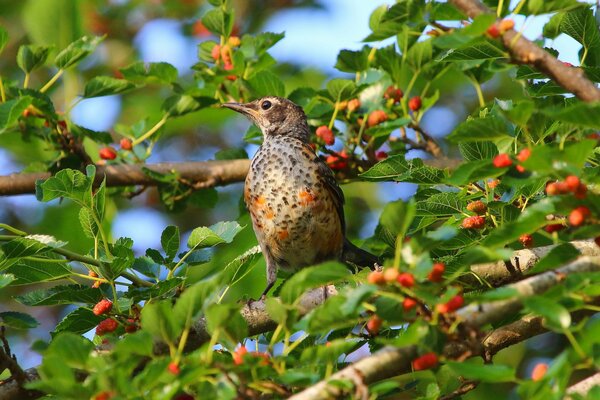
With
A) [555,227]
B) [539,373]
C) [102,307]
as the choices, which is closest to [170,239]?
[102,307]

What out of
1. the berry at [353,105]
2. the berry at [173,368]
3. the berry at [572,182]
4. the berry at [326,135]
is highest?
the berry at [572,182]

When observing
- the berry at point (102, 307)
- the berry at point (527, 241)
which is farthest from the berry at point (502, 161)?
the berry at point (102, 307)

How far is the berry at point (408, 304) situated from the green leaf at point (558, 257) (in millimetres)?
441

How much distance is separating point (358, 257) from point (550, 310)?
3.65 meters

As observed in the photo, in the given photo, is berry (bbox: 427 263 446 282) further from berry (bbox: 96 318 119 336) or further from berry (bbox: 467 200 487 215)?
berry (bbox: 96 318 119 336)

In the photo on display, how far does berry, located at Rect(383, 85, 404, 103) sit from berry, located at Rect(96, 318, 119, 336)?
230cm

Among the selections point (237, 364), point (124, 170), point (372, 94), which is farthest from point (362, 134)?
point (237, 364)

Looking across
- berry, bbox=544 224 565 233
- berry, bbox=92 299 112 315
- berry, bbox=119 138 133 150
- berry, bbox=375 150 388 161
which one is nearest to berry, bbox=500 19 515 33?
berry, bbox=544 224 565 233

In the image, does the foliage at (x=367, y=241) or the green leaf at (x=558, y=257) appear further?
the green leaf at (x=558, y=257)

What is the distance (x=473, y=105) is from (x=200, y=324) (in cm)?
486

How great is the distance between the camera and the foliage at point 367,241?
2814mm

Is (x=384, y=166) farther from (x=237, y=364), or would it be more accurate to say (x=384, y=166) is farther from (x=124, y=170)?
(x=124, y=170)

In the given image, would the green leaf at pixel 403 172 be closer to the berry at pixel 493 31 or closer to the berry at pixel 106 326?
the berry at pixel 493 31

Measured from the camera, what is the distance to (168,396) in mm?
2664
